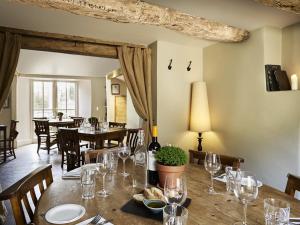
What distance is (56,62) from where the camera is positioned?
19.5ft

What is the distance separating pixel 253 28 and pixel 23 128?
23.2 ft

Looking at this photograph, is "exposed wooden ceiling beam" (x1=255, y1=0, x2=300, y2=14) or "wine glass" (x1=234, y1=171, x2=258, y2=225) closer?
"wine glass" (x1=234, y1=171, x2=258, y2=225)

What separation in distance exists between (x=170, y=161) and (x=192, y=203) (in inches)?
9.6

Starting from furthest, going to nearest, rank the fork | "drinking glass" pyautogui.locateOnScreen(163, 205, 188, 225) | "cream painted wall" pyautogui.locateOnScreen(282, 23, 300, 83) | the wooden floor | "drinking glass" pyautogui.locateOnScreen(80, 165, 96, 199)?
1. the wooden floor
2. "cream painted wall" pyautogui.locateOnScreen(282, 23, 300, 83)
3. "drinking glass" pyautogui.locateOnScreen(80, 165, 96, 199)
4. the fork
5. "drinking glass" pyautogui.locateOnScreen(163, 205, 188, 225)

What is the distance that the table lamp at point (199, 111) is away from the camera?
3.62 m

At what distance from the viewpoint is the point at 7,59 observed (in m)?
2.85

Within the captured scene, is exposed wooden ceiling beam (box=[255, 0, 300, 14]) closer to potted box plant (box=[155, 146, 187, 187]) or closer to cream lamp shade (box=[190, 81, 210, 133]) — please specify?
potted box plant (box=[155, 146, 187, 187])

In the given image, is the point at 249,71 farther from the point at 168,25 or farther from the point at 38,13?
the point at 38,13

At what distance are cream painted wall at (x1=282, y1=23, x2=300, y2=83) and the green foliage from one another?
2319 millimetres

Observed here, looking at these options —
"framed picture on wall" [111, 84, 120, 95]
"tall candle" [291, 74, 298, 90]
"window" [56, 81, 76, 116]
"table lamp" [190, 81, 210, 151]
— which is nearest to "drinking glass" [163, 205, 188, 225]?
"tall candle" [291, 74, 298, 90]

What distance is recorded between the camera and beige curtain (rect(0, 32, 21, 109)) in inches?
111

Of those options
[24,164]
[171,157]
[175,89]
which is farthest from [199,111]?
[24,164]

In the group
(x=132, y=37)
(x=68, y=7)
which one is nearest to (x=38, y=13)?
(x=68, y=7)

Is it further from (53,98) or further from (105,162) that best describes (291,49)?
(53,98)
